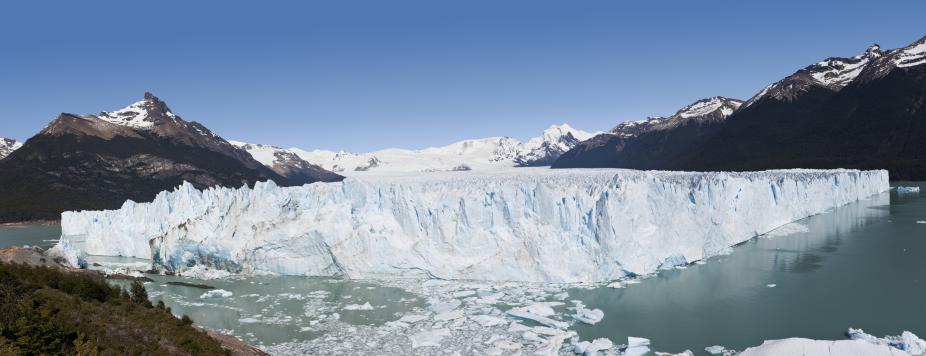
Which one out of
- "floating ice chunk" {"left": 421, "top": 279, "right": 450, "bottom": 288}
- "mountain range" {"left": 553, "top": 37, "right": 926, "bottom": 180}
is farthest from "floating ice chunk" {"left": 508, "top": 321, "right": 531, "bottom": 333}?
"mountain range" {"left": 553, "top": 37, "right": 926, "bottom": 180}

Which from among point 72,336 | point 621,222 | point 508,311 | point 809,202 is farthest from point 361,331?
point 809,202

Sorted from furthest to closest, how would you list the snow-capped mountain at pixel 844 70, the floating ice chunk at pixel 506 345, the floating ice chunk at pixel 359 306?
the snow-capped mountain at pixel 844 70 → the floating ice chunk at pixel 359 306 → the floating ice chunk at pixel 506 345

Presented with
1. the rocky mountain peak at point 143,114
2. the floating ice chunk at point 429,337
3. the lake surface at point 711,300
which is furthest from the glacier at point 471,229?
the rocky mountain peak at point 143,114

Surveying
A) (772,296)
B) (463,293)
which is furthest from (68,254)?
(772,296)

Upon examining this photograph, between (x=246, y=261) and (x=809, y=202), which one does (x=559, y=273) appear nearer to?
(x=246, y=261)

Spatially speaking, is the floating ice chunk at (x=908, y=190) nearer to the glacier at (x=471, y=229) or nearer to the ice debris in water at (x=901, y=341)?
the glacier at (x=471, y=229)

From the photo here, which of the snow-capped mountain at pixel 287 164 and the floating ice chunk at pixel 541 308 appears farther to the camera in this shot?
the snow-capped mountain at pixel 287 164

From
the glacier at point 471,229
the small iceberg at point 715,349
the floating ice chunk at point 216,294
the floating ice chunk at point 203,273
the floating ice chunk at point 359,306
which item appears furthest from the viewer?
the floating ice chunk at point 203,273

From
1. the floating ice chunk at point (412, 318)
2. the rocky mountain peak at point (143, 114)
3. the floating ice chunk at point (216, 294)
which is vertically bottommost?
the floating ice chunk at point (216, 294)
